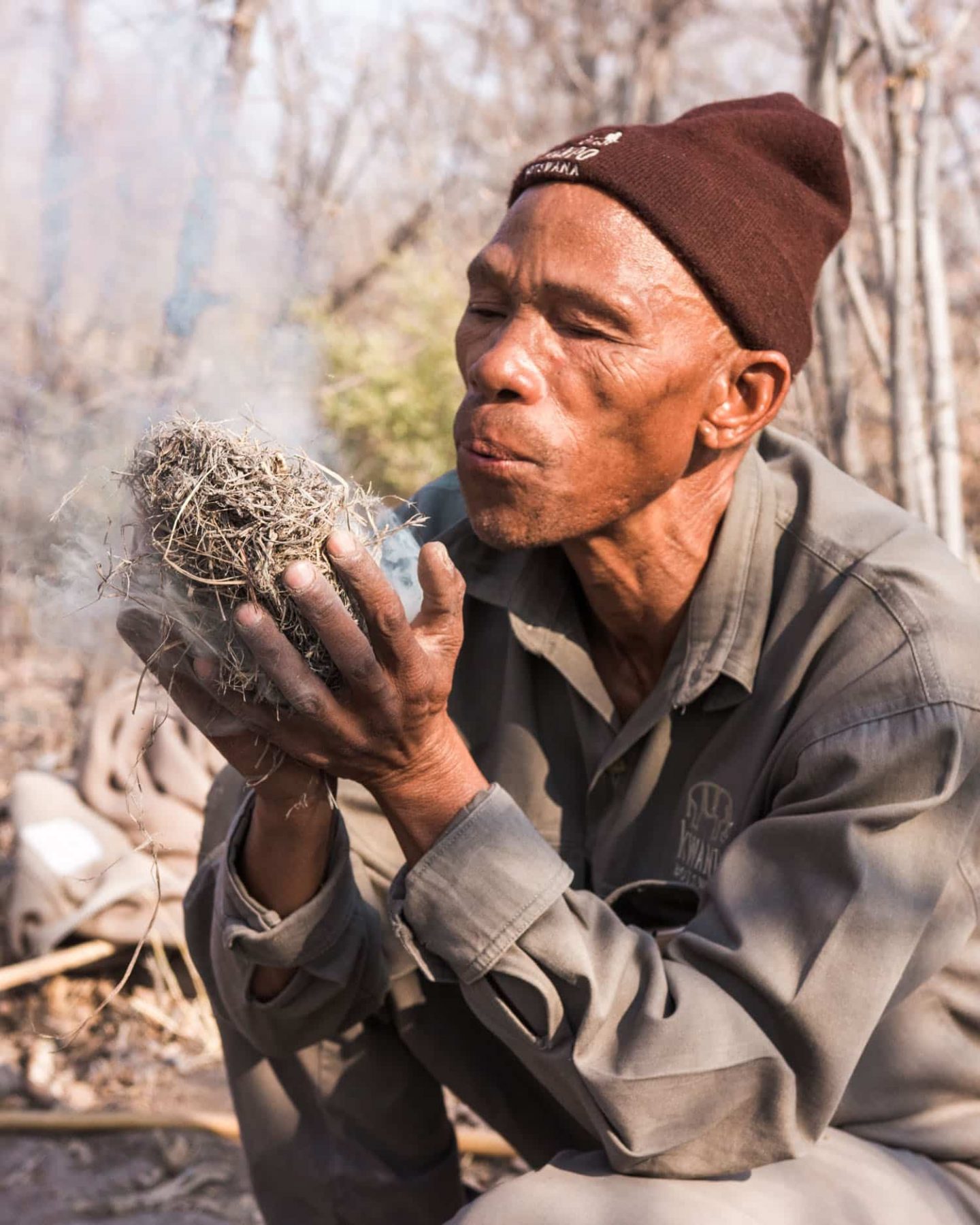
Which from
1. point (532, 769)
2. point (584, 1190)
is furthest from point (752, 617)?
point (584, 1190)

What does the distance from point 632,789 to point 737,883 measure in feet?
1.62

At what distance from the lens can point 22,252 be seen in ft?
18.7

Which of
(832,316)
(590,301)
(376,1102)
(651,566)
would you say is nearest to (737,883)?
(651,566)

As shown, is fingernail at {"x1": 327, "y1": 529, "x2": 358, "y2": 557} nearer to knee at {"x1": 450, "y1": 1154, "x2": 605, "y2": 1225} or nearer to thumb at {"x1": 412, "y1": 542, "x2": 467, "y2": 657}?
thumb at {"x1": 412, "y1": 542, "x2": 467, "y2": 657}

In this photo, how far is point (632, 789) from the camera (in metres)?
2.49

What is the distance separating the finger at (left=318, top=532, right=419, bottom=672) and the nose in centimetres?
64

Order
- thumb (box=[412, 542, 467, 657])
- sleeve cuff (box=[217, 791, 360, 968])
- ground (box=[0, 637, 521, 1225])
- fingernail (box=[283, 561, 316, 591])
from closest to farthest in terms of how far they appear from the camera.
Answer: fingernail (box=[283, 561, 316, 591]) < thumb (box=[412, 542, 467, 657]) < sleeve cuff (box=[217, 791, 360, 968]) < ground (box=[0, 637, 521, 1225])

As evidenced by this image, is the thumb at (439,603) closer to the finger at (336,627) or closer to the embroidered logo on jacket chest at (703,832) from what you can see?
the finger at (336,627)

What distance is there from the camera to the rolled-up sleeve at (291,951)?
229cm

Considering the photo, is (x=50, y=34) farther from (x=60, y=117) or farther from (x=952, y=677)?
(x=952, y=677)

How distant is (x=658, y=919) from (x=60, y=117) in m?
4.81

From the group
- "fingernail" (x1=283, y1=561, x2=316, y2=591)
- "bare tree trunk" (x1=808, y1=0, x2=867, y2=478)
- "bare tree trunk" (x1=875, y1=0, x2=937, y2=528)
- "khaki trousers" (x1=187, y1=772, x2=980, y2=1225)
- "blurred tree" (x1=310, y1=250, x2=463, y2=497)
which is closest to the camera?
"fingernail" (x1=283, y1=561, x2=316, y2=591)

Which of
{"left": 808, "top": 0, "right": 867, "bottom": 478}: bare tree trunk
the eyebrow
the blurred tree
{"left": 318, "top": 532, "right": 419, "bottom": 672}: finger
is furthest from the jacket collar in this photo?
the blurred tree

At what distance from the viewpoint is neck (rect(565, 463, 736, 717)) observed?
2.51m
